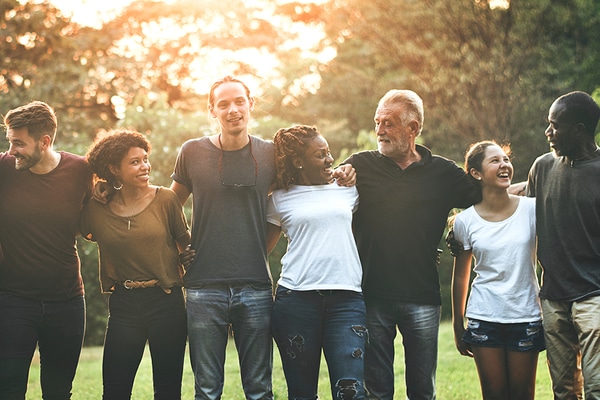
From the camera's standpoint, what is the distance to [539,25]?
19.1 m

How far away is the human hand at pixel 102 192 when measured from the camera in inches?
188

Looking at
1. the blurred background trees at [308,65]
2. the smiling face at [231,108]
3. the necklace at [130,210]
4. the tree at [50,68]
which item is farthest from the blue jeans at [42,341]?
the tree at [50,68]

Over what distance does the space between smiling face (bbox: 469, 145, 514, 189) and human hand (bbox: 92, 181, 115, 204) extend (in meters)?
2.28

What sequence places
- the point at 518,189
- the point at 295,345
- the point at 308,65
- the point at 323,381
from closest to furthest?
the point at 295,345
the point at 518,189
the point at 323,381
the point at 308,65

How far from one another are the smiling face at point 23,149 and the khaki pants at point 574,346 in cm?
317

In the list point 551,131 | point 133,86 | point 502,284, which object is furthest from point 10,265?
point 133,86

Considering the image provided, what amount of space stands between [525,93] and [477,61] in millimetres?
1477

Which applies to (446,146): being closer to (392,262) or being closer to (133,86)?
(133,86)

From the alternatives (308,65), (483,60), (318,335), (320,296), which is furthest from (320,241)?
(308,65)

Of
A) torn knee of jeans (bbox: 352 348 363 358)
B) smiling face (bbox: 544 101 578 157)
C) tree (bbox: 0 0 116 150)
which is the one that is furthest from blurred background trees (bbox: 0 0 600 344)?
torn knee of jeans (bbox: 352 348 363 358)

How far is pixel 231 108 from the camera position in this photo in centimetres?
480

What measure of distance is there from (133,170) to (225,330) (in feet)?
3.65

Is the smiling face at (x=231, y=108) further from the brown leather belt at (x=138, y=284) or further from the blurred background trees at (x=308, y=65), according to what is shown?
the blurred background trees at (x=308, y=65)

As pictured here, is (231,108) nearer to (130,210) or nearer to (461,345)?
(130,210)
